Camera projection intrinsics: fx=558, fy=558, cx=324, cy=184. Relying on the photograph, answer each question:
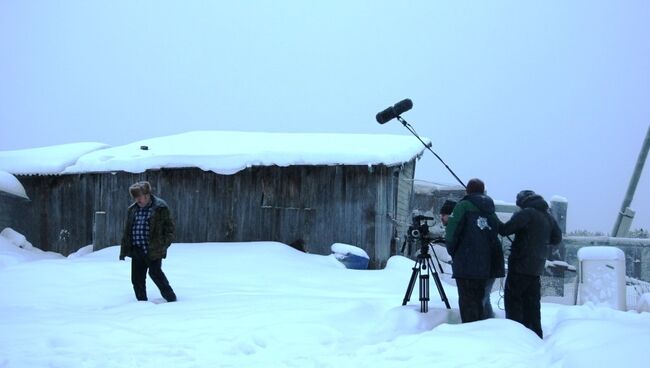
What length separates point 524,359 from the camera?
3.71 meters

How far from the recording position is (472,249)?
5.35 m

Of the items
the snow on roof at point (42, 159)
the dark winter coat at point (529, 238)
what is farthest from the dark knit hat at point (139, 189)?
the snow on roof at point (42, 159)

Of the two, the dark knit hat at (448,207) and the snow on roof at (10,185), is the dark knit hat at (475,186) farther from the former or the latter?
the snow on roof at (10,185)

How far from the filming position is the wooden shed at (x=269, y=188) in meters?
13.7

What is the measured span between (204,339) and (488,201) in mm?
2963

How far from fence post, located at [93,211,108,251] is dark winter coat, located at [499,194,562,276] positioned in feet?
40.8

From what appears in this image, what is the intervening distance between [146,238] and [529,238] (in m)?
4.37

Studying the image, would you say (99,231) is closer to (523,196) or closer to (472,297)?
(472,297)

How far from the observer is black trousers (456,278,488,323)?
17.6ft

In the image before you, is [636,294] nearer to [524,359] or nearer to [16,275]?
[524,359]

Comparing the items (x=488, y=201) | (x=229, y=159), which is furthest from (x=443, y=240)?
(x=229, y=159)

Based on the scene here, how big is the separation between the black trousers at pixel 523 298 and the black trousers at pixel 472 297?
0.40 meters

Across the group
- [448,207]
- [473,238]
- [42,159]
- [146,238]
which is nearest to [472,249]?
[473,238]

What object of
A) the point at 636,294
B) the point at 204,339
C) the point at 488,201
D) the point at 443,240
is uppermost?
the point at 488,201
